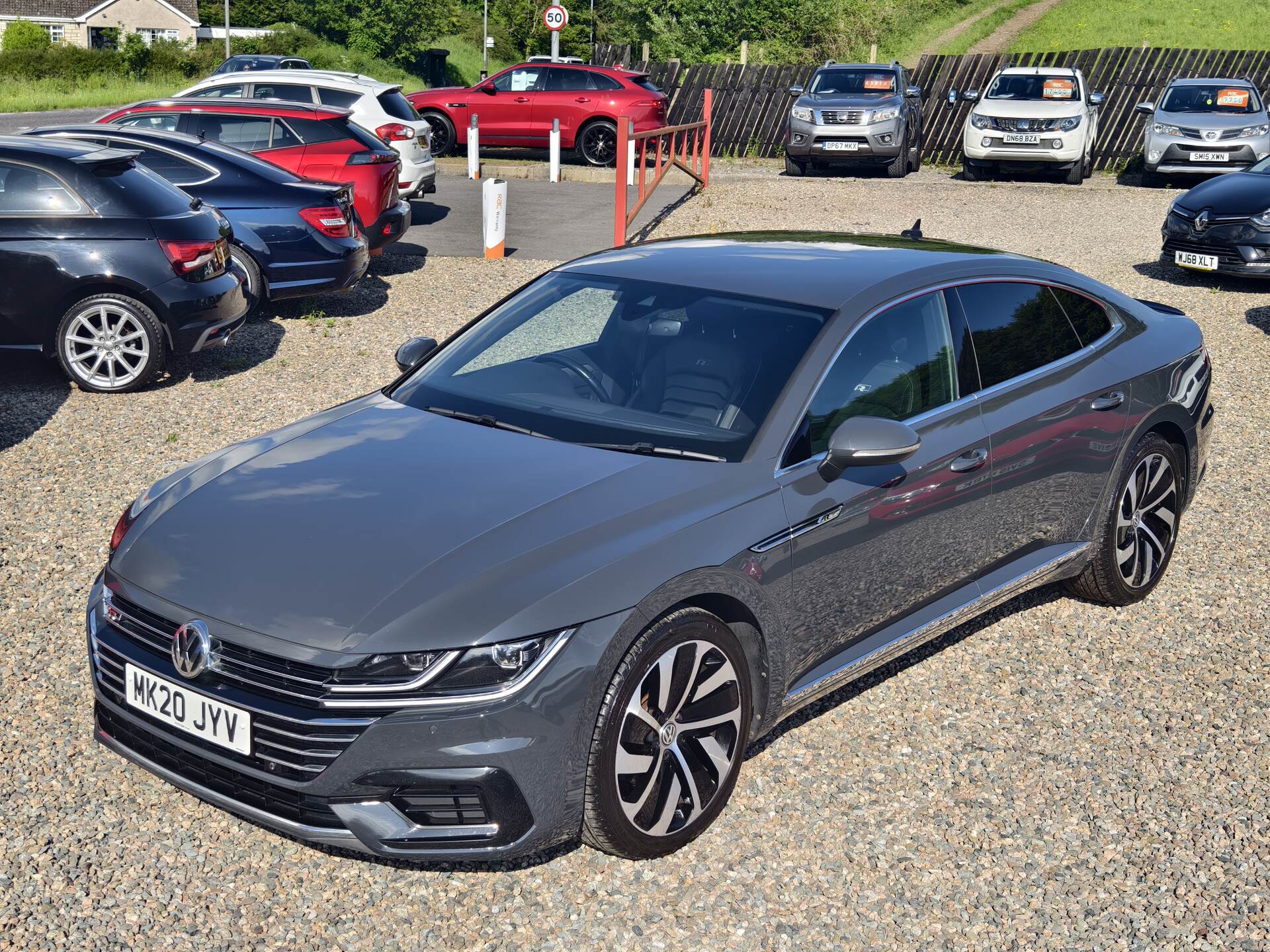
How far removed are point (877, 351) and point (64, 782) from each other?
9.67 feet

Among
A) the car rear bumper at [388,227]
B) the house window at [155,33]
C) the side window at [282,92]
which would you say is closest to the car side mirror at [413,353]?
the car rear bumper at [388,227]

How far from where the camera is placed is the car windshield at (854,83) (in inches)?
899

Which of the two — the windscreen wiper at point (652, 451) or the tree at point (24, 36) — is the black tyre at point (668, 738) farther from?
the tree at point (24, 36)

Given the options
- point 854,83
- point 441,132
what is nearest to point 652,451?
point 854,83

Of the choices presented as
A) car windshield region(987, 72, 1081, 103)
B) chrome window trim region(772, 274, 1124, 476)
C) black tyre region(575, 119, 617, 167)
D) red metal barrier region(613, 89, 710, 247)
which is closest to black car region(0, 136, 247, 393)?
red metal barrier region(613, 89, 710, 247)

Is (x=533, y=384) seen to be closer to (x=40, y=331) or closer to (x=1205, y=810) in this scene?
(x=1205, y=810)

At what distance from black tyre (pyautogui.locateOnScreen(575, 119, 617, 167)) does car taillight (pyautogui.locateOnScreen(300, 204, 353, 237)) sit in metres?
13.5

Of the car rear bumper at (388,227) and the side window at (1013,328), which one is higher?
the side window at (1013,328)

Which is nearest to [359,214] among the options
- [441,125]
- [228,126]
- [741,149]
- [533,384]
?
[228,126]

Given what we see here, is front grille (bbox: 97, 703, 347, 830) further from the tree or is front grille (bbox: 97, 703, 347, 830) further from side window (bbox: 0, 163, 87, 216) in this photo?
the tree

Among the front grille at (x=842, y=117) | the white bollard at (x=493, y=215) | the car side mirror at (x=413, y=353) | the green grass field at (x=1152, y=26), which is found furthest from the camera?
the green grass field at (x=1152, y=26)

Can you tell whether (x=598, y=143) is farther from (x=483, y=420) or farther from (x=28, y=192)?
(x=483, y=420)

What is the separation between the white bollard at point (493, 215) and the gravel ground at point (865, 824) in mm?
8156

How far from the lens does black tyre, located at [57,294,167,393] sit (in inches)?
345
